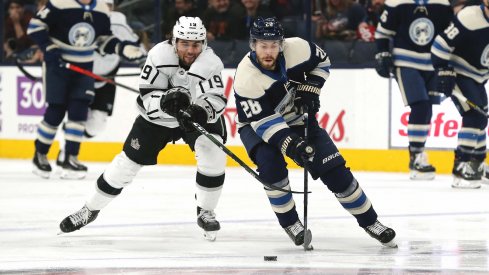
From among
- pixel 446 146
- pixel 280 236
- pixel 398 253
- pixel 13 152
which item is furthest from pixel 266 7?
pixel 398 253

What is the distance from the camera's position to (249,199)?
8.45 meters

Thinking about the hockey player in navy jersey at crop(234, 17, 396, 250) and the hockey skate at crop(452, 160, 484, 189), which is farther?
the hockey skate at crop(452, 160, 484, 189)

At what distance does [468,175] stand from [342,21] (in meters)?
2.07

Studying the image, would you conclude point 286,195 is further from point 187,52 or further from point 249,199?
point 249,199

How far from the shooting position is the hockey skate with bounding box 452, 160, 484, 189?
29.8 ft

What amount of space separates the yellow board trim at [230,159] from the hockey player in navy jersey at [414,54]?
1.44ft

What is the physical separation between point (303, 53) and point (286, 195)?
64cm

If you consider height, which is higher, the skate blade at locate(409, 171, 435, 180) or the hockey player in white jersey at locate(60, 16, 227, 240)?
the hockey player in white jersey at locate(60, 16, 227, 240)

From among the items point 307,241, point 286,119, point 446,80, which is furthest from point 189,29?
point 446,80

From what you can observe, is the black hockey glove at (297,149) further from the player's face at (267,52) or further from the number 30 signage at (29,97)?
the number 30 signage at (29,97)

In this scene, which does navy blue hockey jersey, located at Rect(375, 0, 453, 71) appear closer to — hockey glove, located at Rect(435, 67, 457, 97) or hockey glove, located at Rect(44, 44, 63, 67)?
hockey glove, located at Rect(435, 67, 457, 97)

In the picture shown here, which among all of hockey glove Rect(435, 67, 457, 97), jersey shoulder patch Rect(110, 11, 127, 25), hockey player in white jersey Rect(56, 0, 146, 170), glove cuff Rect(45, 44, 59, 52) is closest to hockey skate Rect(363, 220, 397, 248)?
hockey glove Rect(435, 67, 457, 97)

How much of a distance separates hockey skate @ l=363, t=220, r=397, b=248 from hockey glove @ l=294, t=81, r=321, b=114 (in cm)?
59

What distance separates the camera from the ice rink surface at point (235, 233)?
5.52 meters
